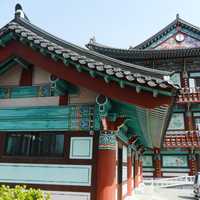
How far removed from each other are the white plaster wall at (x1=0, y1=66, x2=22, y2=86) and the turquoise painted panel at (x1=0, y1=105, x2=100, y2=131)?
0.76 meters

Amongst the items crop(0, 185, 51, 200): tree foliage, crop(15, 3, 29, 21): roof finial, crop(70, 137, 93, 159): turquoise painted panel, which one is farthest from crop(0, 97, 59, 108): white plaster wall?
crop(15, 3, 29, 21): roof finial

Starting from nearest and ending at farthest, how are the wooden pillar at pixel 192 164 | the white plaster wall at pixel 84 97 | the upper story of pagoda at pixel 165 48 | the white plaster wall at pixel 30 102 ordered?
1. the white plaster wall at pixel 84 97
2. the white plaster wall at pixel 30 102
3. the wooden pillar at pixel 192 164
4. the upper story of pagoda at pixel 165 48

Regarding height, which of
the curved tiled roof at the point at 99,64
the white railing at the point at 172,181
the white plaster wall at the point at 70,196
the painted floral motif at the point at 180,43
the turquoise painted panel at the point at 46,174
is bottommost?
the white railing at the point at 172,181

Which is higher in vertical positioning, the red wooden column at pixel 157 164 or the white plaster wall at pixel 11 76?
the white plaster wall at pixel 11 76

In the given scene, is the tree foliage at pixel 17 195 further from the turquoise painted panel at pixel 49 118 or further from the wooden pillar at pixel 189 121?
the wooden pillar at pixel 189 121

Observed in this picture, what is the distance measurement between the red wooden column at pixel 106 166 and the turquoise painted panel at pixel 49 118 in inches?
16.0

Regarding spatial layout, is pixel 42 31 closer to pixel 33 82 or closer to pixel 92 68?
pixel 33 82

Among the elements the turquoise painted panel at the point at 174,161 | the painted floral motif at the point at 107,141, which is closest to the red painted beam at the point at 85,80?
the painted floral motif at the point at 107,141

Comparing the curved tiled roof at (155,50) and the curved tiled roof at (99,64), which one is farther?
the curved tiled roof at (155,50)

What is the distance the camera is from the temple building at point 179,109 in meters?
22.6

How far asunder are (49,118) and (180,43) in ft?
81.4

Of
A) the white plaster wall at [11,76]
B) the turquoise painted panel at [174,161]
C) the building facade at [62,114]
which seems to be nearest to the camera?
the building facade at [62,114]

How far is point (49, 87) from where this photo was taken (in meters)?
6.11

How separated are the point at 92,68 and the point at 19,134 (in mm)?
2804
